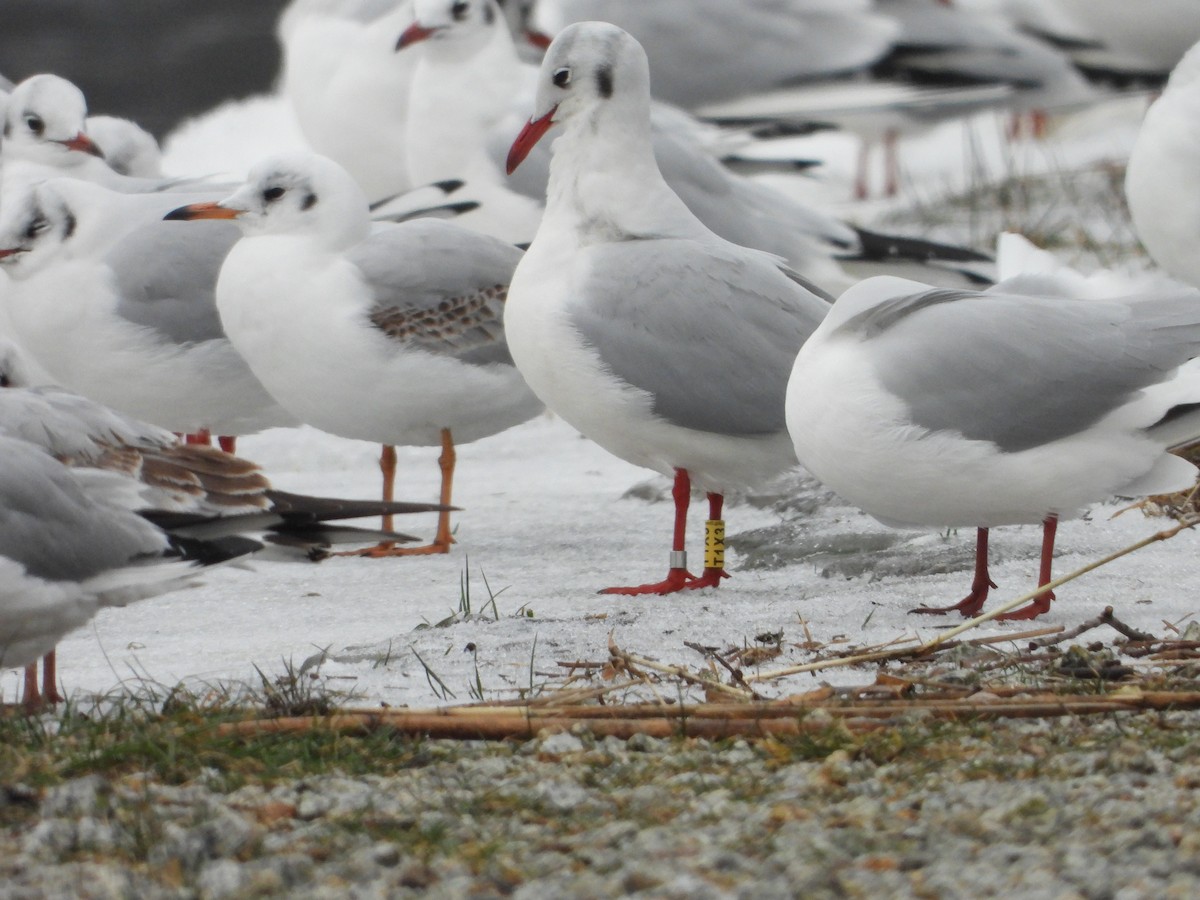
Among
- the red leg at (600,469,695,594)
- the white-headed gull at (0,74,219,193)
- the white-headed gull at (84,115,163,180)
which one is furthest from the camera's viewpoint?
the white-headed gull at (84,115,163,180)

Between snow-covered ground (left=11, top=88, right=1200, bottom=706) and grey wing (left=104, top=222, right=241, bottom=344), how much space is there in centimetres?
85

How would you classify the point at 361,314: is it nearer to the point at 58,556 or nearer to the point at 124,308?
the point at 124,308

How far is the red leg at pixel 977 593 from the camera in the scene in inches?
174

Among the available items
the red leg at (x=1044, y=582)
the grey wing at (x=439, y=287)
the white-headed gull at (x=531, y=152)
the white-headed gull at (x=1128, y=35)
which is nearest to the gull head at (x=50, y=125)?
the white-headed gull at (x=531, y=152)

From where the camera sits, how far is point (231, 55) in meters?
17.1

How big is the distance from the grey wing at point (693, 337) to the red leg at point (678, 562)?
0.23 meters

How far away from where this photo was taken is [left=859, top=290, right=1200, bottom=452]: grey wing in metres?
4.28

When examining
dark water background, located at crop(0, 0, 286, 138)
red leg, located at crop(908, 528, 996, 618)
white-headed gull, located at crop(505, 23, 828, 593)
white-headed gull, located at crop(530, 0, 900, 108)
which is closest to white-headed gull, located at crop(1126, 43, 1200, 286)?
white-headed gull, located at crop(505, 23, 828, 593)

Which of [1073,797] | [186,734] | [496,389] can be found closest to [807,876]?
[1073,797]

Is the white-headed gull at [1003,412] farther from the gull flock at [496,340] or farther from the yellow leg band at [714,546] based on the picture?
the yellow leg band at [714,546]

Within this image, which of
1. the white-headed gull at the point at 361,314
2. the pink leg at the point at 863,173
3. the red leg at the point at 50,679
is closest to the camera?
the red leg at the point at 50,679

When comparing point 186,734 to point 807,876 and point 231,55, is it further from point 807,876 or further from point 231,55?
point 231,55

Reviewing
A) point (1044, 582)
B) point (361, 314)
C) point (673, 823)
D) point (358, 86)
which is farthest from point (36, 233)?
point (673, 823)

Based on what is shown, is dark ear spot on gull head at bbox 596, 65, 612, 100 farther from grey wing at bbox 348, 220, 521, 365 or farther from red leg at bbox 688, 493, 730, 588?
red leg at bbox 688, 493, 730, 588
